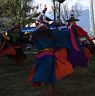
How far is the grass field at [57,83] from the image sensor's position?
9.61m

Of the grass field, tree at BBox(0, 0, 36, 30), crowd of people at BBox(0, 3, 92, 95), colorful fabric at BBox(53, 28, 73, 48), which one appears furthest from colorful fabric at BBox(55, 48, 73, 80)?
tree at BBox(0, 0, 36, 30)

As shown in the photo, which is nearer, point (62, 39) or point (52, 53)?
point (52, 53)

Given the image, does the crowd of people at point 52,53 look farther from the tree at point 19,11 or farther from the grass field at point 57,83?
the tree at point 19,11

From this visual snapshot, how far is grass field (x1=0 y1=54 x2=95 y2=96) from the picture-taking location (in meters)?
9.61

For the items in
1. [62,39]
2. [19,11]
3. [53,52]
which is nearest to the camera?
[53,52]

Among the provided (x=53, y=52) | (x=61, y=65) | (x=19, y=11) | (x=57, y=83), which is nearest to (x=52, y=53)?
(x=53, y=52)

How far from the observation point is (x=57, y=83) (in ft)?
35.7

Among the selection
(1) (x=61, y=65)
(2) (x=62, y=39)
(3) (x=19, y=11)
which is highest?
(2) (x=62, y=39)

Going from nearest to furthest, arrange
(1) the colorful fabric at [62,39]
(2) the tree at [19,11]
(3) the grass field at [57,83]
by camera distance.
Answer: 1. (1) the colorful fabric at [62,39]
2. (3) the grass field at [57,83]
3. (2) the tree at [19,11]

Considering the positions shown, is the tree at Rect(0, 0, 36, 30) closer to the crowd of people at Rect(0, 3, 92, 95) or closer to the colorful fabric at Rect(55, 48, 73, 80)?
the crowd of people at Rect(0, 3, 92, 95)

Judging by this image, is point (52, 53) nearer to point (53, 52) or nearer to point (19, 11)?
point (53, 52)

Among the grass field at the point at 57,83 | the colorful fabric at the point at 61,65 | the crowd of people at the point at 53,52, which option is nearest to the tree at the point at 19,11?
the grass field at the point at 57,83

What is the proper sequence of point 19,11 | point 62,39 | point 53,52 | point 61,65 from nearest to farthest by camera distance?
point 61,65
point 53,52
point 62,39
point 19,11

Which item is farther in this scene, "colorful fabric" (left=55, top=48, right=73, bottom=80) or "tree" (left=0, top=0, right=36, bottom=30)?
"tree" (left=0, top=0, right=36, bottom=30)
